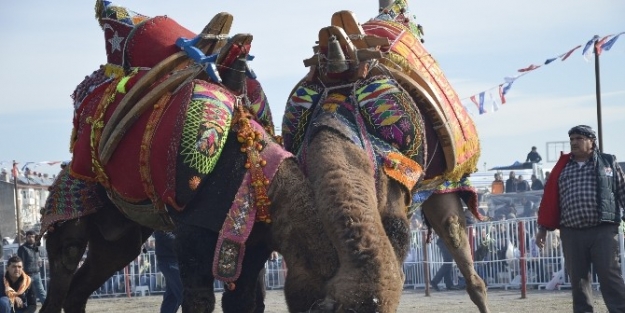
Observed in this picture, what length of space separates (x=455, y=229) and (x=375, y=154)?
222cm

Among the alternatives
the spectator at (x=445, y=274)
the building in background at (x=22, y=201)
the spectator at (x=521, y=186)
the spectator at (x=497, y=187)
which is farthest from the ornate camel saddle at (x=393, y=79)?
the building in background at (x=22, y=201)

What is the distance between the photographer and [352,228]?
5.72 meters

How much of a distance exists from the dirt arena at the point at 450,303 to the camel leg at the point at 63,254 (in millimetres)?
4742

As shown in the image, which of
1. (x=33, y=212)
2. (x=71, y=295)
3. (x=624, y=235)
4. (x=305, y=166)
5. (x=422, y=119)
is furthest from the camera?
(x=33, y=212)

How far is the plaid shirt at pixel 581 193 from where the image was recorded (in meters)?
9.77

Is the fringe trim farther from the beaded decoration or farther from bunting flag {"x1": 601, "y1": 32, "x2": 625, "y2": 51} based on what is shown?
bunting flag {"x1": 601, "y1": 32, "x2": 625, "y2": 51}

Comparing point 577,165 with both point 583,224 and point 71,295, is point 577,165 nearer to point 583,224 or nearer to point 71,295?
point 583,224

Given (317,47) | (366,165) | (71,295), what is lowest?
(71,295)

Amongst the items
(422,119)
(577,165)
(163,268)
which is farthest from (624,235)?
(422,119)

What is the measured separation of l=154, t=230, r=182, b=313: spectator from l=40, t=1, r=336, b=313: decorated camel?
2550 mm

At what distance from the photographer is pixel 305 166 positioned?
6.76 m

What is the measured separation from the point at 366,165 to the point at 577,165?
3970 mm

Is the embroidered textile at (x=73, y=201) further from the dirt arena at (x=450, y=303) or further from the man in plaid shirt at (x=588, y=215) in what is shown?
the dirt arena at (x=450, y=303)

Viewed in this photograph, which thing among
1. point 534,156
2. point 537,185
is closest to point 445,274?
point 537,185
